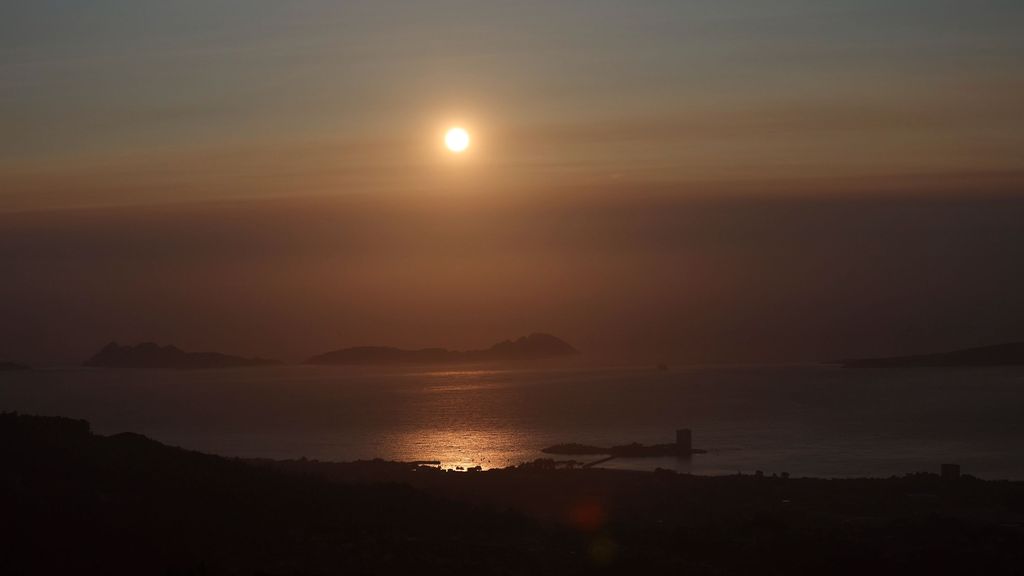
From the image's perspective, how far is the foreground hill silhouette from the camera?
19.7 m

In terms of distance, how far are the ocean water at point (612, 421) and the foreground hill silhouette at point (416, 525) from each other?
2278cm

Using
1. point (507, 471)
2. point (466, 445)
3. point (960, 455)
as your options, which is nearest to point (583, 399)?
point (466, 445)

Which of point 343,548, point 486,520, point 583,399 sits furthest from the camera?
point 583,399

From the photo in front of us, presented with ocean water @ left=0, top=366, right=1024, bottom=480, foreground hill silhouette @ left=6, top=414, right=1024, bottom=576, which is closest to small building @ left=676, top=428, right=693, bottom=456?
ocean water @ left=0, top=366, right=1024, bottom=480

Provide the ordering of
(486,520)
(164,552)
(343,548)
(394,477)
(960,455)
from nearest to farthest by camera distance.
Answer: (164,552) < (343,548) < (486,520) < (394,477) < (960,455)

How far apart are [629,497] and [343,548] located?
12.5 metres

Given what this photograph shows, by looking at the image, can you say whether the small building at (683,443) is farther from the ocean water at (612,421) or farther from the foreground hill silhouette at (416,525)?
the foreground hill silhouette at (416,525)

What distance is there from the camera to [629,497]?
31.2 meters

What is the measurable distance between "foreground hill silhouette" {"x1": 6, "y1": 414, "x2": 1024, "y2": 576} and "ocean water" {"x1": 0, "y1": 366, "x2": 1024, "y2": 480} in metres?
22.8

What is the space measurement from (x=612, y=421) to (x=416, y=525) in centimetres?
6805

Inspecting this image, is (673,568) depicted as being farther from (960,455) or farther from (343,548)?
(960,455)

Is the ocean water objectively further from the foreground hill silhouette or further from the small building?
the foreground hill silhouette

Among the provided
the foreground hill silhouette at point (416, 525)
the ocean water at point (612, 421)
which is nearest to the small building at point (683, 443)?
the ocean water at point (612, 421)

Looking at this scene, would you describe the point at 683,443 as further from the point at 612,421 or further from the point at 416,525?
the point at 416,525
